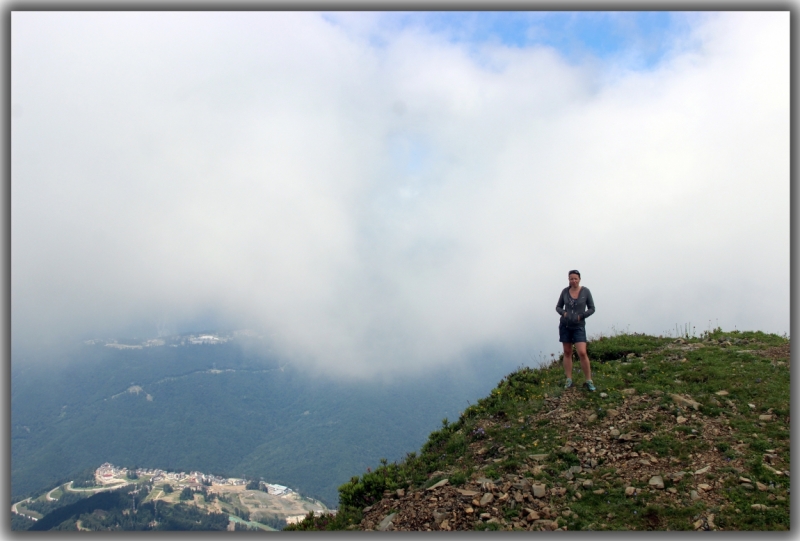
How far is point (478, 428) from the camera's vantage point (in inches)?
483

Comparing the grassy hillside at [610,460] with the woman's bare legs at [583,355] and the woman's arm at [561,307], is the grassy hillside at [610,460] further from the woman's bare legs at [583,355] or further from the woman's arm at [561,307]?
the woman's arm at [561,307]

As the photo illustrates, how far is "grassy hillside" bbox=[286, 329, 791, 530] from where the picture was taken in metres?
7.75

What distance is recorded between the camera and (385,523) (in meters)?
8.66

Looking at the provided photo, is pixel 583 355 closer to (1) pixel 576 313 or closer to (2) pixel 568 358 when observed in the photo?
(2) pixel 568 358

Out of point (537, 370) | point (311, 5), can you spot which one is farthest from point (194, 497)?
point (311, 5)

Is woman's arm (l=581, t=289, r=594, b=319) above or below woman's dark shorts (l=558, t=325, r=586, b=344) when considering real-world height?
above

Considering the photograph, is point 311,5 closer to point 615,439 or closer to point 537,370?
point 615,439

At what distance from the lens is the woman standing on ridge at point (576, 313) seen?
41.0ft

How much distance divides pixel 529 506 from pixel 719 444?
175 inches

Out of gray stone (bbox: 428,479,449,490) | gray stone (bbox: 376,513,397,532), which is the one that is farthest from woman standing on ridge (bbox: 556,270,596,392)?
gray stone (bbox: 376,513,397,532)

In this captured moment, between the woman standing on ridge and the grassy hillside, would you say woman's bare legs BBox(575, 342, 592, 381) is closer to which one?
the woman standing on ridge

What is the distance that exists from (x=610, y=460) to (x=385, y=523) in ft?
15.8

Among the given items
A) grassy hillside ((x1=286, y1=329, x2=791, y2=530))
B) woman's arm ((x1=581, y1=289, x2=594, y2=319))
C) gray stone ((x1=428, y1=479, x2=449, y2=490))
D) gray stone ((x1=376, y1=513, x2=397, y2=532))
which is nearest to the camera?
grassy hillside ((x1=286, y1=329, x2=791, y2=530))

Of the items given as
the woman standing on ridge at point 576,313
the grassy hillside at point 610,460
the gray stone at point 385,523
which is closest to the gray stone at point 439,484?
the grassy hillside at point 610,460
